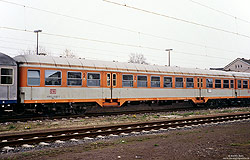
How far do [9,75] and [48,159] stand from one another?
9.27m

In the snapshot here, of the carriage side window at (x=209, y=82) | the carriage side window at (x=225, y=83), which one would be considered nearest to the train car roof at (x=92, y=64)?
the carriage side window at (x=209, y=82)

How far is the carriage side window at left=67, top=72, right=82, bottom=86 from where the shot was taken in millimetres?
17000

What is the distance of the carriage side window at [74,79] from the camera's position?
17000 mm

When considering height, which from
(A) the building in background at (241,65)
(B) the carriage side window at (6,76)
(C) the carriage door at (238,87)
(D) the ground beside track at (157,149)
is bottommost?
(D) the ground beside track at (157,149)

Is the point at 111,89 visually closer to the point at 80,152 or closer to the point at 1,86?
the point at 1,86

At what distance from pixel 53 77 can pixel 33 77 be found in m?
1.23

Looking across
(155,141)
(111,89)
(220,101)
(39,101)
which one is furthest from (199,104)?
(155,141)

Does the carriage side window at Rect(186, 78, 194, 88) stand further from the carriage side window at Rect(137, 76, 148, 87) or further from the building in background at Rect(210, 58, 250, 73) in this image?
the building in background at Rect(210, 58, 250, 73)

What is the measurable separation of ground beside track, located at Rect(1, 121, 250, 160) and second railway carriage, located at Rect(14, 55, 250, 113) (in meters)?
7.86

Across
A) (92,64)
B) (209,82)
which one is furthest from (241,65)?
(92,64)

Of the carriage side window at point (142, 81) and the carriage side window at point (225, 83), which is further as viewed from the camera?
the carriage side window at point (225, 83)

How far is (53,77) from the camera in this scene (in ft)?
53.6

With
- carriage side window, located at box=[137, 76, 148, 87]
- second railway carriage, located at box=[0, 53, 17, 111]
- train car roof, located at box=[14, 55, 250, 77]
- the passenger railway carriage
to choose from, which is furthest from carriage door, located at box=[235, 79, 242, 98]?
second railway carriage, located at box=[0, 53, 17, 111]

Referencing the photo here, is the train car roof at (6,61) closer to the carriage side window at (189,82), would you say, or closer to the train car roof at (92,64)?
the train car roof at (92,64)
